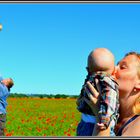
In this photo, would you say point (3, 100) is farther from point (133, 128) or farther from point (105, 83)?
point (133, 128)

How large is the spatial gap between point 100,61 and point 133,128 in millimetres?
424

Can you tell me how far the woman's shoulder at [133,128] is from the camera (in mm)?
2828

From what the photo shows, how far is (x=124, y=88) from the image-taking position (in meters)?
2.95

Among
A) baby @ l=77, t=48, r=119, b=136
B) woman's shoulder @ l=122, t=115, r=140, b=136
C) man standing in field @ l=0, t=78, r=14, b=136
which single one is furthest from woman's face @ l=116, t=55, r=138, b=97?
man standing in field @ l=0, t=78, r=14, b=136

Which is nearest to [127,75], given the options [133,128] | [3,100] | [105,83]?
[105,83]

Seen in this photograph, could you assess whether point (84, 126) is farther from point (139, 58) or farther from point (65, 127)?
point (65, 127)

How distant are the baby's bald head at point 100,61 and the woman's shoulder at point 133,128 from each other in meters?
0.33

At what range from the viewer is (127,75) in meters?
2.96

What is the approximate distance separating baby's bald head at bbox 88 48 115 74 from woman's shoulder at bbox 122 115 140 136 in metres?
0.33

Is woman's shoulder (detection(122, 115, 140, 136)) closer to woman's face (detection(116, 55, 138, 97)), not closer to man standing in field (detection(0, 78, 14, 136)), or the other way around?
woman's face (detection(116, 55, 138, 97))

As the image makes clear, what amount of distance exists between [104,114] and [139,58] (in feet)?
1.49

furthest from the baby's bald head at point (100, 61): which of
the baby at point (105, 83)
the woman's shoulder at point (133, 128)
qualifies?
the woman's shoulder at point (133, 128)

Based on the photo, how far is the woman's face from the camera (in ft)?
9.67

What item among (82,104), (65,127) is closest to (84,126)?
(82,104)
